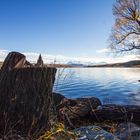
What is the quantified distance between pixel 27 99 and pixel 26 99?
18 mm

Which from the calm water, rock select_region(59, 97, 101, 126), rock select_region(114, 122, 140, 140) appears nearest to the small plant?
the calm water

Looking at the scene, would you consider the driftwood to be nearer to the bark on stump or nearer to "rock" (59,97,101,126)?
the bark on stump

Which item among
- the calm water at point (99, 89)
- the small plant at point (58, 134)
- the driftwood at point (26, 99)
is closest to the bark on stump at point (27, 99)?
the driftwood at point (26, 99)

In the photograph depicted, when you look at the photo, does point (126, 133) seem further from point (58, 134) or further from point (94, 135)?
point (58, 134)

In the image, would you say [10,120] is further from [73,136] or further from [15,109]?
[73,136]

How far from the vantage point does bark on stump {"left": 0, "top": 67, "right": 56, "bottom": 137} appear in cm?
552

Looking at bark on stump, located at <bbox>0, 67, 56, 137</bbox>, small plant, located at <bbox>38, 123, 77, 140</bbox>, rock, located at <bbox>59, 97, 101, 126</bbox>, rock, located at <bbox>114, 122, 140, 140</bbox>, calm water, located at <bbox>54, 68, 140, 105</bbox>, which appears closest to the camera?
A: small plant, located at <bbox>38, 123, 77, 140</bbox>

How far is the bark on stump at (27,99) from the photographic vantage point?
552cm

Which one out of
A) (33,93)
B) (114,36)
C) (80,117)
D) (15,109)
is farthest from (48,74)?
(114,36)

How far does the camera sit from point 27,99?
5523 mm

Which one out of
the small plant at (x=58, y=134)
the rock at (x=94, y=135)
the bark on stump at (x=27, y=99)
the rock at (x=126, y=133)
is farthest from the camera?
the rock at (x=126, y=133)

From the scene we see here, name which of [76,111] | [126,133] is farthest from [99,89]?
[126,133]

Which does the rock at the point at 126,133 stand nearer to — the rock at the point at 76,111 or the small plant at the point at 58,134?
the small plant at the point at 58,134

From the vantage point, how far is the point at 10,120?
5586 millimetres
